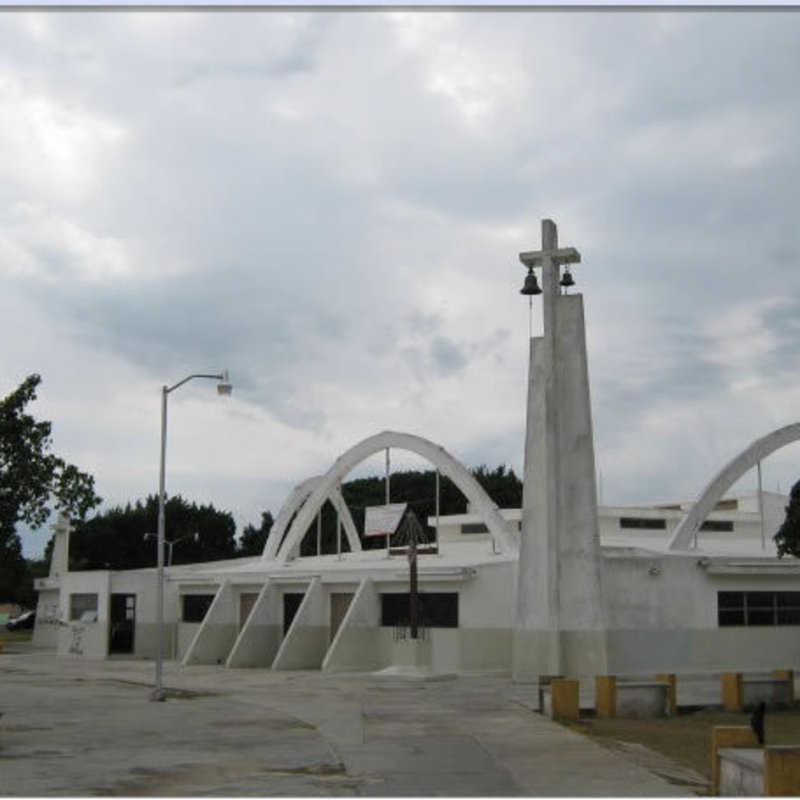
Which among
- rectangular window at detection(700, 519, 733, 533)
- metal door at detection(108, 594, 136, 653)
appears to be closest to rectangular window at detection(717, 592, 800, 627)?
rectangular window at detection(700, 519, 733, 533)

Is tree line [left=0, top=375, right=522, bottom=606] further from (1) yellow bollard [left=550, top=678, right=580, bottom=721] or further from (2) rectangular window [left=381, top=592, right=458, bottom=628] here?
(1) yellow bollard [left=550, top=678, right=580, bottom=721]

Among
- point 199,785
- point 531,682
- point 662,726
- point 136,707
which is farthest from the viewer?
point 531,682

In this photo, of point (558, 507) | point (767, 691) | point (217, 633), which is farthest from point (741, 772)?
point (217, 633)

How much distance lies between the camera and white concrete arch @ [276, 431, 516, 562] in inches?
1548

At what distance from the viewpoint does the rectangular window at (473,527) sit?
51.5 m

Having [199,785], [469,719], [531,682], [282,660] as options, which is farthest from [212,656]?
[199,785]

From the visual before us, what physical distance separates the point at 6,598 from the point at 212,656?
5476cm

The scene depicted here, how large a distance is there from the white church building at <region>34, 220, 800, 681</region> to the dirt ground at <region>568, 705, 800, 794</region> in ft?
27.8

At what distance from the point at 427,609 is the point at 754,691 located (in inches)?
547

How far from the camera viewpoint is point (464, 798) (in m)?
13.0

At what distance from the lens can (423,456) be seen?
41.6m

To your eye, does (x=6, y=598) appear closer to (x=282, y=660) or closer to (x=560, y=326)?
(x=282, y=660)

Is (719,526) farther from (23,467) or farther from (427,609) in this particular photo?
(23,467)

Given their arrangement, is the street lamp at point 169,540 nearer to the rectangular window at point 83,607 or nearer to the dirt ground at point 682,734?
the rectangular window at point 83,607
